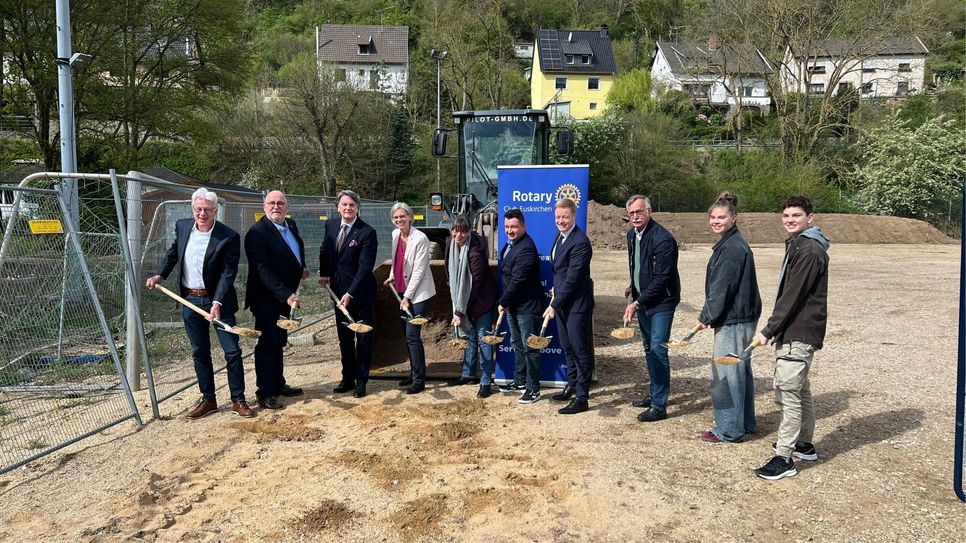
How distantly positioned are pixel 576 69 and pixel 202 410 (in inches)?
2110

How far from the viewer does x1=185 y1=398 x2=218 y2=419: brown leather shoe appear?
5.52 m

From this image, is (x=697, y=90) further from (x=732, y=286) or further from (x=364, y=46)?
(x=732, y=286)

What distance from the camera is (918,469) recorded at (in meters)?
4.33

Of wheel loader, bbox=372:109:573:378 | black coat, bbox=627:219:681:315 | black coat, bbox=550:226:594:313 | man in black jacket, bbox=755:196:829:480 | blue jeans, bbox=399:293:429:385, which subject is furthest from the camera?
wheel loader, bbox=372:109:573:378

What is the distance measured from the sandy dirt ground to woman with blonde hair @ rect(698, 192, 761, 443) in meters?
0.23

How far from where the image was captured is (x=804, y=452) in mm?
4480

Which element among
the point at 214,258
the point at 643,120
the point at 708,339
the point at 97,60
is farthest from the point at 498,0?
the point at 214,258

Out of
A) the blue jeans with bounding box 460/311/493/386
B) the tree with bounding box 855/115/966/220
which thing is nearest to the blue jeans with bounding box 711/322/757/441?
the blue jeans with bounding box 460/311/493/386

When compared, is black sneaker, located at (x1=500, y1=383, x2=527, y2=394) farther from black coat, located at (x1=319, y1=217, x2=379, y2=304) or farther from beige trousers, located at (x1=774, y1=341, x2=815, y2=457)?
beige trousers, located at (x1=774, y1=341, x2=815, y2=457)

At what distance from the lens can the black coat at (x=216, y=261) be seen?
529 centimetres

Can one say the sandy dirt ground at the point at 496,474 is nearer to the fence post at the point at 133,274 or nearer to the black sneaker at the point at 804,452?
the black sneaker at the point at 804,452

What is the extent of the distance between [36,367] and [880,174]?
37331 mm

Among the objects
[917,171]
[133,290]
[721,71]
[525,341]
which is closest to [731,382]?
[525,341]

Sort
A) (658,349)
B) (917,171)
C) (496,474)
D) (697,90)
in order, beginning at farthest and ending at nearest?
(697,90)
(917,171)
(658,349)
(496,474)
